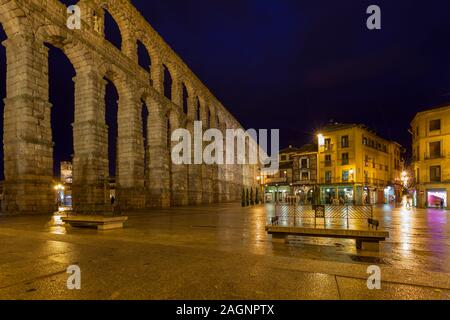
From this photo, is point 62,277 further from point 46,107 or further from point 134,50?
point 134,50

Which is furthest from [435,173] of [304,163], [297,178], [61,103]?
[61,103]

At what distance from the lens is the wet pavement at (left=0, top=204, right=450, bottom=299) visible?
4.07m

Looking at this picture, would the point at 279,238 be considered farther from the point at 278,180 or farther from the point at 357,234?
the point at 278,180

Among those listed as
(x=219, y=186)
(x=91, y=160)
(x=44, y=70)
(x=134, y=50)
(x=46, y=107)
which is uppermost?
(x=134, y=50)

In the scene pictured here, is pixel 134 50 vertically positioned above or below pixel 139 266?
above

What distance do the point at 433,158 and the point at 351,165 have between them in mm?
11259

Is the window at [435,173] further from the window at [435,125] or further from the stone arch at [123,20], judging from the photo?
the stone arch at [123,20]

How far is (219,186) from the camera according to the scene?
56031 millimetres

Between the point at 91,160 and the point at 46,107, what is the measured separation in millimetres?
5376

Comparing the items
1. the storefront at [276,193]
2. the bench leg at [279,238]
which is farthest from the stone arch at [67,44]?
the storefront at [276,193]

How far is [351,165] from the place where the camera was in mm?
43812

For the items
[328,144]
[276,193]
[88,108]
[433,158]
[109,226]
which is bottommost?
[276,193]
